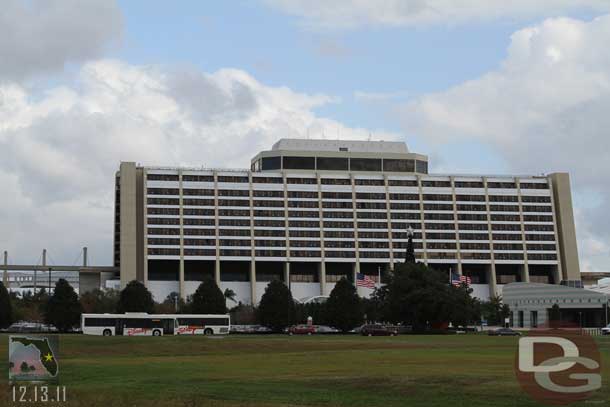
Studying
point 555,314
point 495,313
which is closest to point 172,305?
point 495,313

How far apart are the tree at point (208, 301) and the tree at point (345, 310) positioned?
793 inches

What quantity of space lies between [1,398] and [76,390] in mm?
5040

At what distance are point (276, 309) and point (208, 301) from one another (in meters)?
13.4

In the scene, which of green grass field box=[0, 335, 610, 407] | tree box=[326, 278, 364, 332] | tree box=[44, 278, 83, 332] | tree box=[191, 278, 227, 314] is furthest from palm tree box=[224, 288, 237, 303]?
green grass field box=[0, 335, 610, 407]

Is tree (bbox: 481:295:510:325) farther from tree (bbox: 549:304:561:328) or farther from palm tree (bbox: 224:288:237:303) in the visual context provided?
palm tree (bbox: 224:288:237:303)

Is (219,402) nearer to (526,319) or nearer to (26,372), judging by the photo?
(26,372)

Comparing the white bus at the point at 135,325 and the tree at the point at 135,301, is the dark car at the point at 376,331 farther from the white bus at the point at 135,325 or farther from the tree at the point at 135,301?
the tree at the point at 135,301

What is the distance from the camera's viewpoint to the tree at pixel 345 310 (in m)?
133

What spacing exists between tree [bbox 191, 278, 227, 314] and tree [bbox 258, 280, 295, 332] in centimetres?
818

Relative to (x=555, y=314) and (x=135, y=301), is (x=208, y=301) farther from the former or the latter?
(x=555, y=314)

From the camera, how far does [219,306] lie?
147 m

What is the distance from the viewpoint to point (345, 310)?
13350 centimetres

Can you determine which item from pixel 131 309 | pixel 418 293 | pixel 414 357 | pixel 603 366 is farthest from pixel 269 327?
pixel 603 366

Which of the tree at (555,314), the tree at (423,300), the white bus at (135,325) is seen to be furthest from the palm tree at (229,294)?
the white bus at (135,325)
